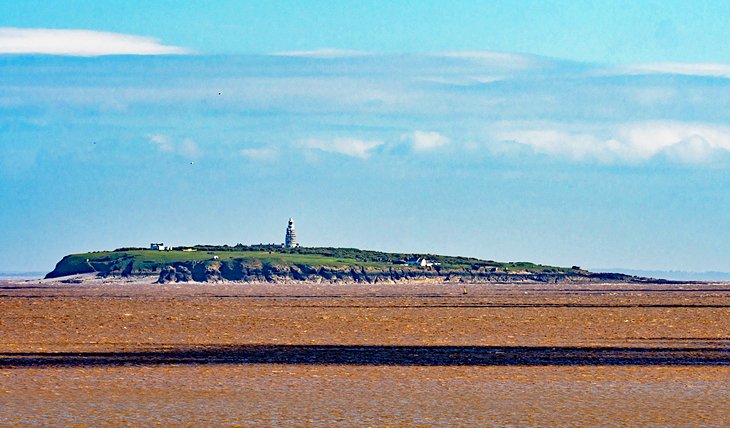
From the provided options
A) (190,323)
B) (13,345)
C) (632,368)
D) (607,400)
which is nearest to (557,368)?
(632,368)

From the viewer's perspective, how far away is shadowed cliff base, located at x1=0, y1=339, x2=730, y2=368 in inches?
1307

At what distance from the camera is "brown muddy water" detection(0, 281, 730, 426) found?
2328 centimetres

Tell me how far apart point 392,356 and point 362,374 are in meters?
5.30

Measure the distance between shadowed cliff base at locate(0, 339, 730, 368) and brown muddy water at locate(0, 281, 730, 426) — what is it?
0.06m

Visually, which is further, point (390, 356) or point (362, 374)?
point (390, 356)

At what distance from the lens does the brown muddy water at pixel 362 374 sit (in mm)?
23281

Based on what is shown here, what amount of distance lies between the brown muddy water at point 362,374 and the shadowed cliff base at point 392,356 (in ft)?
0.19

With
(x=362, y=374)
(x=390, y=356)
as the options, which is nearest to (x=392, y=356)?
(x=390, y=356)

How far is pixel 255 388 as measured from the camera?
Result: 2730 cm

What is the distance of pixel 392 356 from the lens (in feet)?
117

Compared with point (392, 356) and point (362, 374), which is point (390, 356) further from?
point (362, 374)

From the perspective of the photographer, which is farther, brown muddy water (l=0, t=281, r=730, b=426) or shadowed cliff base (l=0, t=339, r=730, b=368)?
shadowed cliff base (l=0, t=339, r=730, b=368)

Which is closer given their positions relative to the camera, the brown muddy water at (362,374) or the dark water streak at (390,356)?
the brown muddy water at (362,374)

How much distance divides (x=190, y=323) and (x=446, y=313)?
1720 centimetres
